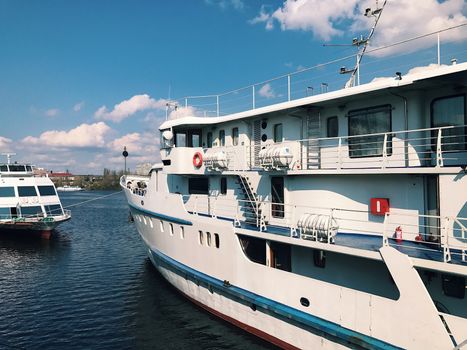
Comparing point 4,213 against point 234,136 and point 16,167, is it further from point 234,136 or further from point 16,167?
point 234,136

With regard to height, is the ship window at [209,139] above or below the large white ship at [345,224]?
above

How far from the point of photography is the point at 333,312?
901cm

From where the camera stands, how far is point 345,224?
10695 millimetres

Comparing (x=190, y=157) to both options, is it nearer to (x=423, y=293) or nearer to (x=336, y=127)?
(x=336, y=127)

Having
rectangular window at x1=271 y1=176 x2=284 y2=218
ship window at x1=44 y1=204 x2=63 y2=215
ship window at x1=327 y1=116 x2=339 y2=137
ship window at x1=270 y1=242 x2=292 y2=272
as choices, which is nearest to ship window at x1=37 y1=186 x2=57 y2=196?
ship window at x1=44 y1=204 x2=63 y2=215

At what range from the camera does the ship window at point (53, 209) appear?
34.0m

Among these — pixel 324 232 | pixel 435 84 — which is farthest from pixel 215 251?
pixel 435 84

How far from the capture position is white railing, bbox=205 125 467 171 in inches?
344

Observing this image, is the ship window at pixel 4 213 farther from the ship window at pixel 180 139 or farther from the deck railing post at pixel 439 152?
the deck railing post at pixel 439 152

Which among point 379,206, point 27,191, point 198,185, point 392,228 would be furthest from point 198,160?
point 27,191

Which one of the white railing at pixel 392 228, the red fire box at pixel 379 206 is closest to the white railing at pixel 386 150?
the red fire box at pixel 379 206

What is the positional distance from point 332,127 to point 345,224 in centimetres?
311

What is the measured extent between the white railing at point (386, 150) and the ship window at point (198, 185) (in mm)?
3270

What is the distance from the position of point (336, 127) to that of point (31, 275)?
18864 millimetres
